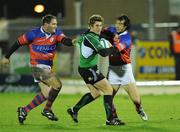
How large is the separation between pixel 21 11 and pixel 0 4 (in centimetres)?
258

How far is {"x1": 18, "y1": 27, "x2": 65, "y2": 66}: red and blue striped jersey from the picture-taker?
14289 millimetres

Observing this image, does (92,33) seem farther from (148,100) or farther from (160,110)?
(148,100)

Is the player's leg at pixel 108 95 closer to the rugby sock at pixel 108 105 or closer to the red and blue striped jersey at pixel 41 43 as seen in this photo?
the rugby sock at pixel 108 105

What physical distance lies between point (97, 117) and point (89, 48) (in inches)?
106

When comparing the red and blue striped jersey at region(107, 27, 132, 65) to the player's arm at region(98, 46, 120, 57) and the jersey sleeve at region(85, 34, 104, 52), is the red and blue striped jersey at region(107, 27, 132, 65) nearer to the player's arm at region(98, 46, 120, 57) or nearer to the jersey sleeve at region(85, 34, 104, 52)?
the player's arm at region(98, 46, 120, 57)

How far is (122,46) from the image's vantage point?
1422cm

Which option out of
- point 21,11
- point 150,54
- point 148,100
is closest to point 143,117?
point 148,100

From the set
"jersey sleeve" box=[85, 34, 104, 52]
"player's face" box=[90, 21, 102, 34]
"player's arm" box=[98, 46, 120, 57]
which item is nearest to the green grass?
"player's arm" box=[98, 46, 120, 57]

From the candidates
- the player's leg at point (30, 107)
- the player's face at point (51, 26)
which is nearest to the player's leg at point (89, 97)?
the player's leg at point (30, 107)

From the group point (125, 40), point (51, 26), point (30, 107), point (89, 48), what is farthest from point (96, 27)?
point (30, 107)

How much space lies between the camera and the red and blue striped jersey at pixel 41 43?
14289 mm

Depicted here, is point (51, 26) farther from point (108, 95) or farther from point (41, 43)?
point (108, 95)

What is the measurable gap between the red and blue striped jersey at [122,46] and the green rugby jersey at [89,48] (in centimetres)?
65

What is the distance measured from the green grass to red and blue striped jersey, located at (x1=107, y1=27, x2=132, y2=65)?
1.20 m
